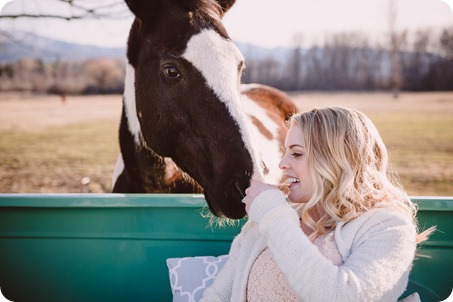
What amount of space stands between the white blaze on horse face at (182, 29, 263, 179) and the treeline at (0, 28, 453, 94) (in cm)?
508

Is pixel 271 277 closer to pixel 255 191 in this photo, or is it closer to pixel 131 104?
pixel 255 191

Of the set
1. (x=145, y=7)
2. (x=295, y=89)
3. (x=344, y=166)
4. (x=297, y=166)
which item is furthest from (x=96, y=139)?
(x=344, y=166)

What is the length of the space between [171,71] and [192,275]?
92 centimetres

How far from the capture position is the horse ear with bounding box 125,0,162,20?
1997 mm

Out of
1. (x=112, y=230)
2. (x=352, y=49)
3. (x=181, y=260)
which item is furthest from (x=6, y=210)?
(x=352, y=49)

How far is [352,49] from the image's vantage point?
9.12m

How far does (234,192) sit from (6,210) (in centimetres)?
133

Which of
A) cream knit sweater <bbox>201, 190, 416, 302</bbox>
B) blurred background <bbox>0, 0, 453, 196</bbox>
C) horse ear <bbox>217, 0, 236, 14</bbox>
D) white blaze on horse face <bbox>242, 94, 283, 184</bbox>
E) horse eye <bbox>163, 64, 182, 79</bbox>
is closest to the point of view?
cream knit sweater <bbox>201, 190, 416, 302</bbox>

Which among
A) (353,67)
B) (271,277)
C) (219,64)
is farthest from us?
(353,67)

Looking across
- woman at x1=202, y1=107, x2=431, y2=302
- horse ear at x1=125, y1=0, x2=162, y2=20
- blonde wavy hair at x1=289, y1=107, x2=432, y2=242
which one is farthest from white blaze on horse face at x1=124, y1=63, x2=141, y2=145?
blonde wavy hair at x1=289, y1=107, x2=432, y2=242

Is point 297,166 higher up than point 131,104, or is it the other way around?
point 297,166

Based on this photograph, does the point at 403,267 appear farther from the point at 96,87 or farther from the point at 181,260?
the point at 96,87

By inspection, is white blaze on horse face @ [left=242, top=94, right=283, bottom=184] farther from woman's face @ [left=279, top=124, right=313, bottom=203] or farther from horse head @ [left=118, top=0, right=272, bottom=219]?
woman's face @ [left=279, top=124, right=313, bottom=203]

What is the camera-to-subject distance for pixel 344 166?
4.07 ft
